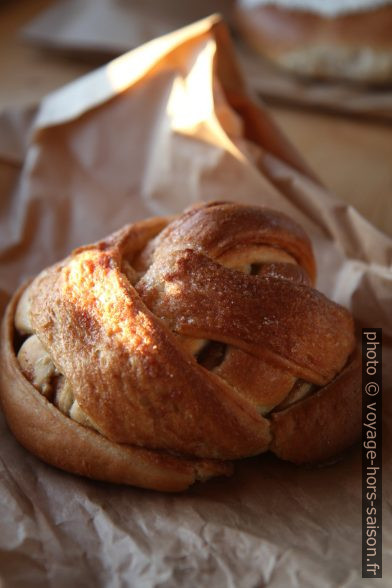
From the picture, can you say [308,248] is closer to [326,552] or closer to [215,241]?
[215,241]

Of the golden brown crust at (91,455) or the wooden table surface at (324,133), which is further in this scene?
the wooden table surface at (324,133)

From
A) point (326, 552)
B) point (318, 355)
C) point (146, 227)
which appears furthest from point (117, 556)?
point (146, 227)

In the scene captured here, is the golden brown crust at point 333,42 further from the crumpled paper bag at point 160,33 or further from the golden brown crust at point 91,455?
the golden brown crust at point 91,455

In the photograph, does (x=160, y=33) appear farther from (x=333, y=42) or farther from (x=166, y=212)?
(x=166, y=212)

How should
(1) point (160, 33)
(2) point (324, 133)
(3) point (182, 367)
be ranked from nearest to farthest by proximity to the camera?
1. (3) point (182, 367)
2. (2) point (324, 133)
3. (1) point (160, 33)

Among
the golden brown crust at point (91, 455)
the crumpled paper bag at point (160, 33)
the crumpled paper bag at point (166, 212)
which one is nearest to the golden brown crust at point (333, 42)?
the crumpled paper bag at point (160, 33)

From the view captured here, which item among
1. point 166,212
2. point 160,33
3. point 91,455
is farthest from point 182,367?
point 160,33
